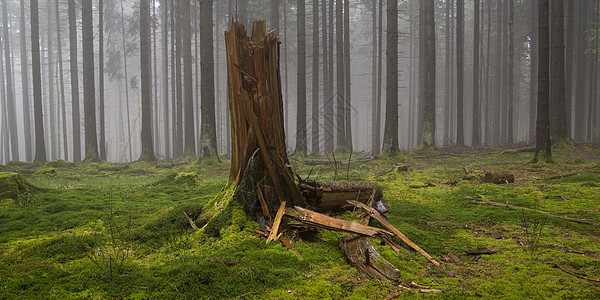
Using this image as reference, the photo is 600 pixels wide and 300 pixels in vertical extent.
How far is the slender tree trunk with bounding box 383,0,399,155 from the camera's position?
15.1 meters

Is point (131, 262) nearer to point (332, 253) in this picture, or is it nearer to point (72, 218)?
point (332, 253)

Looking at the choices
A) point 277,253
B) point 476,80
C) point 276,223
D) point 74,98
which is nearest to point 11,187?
point 276,223

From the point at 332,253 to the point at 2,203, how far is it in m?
6.21

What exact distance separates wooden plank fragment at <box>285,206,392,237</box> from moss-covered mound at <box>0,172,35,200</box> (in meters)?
5.64

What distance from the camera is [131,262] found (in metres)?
3.36

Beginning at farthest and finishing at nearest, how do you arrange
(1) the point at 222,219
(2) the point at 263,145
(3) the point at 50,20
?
(3) the point at 50,20
(2) the point at 263,145
(1) the point at 222,219

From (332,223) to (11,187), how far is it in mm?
6553

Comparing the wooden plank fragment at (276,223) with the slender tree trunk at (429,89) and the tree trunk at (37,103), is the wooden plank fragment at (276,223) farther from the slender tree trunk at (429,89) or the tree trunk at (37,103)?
the tree trunk at (37,103)

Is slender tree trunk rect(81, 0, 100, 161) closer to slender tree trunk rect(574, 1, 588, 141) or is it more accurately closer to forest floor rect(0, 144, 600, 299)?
forest floor rect(0, 144, 600, 299)

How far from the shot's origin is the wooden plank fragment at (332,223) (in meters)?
3.64

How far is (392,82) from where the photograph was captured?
1510 centimetres

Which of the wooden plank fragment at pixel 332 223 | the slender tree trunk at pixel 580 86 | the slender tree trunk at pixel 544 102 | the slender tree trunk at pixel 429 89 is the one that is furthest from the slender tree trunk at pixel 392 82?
the slender tree trunk at pixel 580 86

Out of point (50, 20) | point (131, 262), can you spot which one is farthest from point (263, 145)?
point (50, 20)

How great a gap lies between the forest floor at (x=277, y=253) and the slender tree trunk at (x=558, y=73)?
31.3ft
